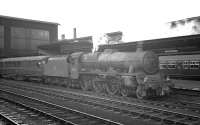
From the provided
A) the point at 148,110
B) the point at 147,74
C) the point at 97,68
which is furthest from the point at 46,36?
the point at 148,110

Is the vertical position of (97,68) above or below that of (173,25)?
below

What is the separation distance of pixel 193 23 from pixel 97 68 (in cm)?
739

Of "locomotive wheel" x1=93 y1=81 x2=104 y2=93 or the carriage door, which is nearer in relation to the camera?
"locomotive wheel" x1=93 y1=81 x2=104 y2=93

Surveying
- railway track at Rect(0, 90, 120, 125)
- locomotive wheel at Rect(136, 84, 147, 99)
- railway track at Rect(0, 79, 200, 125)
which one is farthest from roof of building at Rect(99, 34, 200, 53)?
railway track at Rect(0, 90, 120, 125)

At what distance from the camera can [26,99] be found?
13.3 meters

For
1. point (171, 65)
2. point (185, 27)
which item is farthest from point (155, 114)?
point (185, 27)

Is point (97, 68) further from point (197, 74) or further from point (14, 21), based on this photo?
point (14, 21)

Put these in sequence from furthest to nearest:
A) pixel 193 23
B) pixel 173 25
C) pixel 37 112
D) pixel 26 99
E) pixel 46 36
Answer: pixel 46 36
pixel 173 25
pixel 193 23
pixel 26 99
pixel 37 112

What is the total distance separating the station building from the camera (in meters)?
40.6

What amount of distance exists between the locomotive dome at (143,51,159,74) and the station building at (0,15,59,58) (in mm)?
28319

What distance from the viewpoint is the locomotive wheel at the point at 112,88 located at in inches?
565

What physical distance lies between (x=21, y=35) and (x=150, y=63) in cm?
3377

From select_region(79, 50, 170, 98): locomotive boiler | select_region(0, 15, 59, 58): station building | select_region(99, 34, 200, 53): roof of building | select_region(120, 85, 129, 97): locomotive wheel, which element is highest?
select_region(0, 15, 59, 58): station building

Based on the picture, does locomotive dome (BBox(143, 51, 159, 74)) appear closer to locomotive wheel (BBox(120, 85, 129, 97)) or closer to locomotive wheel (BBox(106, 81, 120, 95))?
locomotive wheel (BBox(120, 85, 129, 97))
